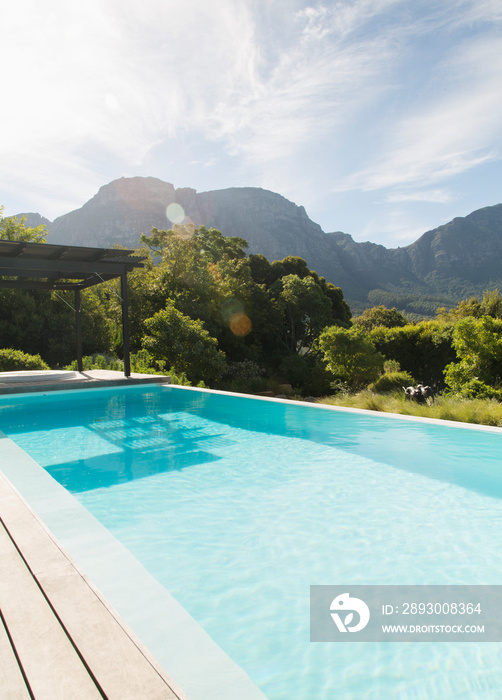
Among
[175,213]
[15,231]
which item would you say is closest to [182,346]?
[15,231]

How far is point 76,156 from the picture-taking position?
55.3 ft

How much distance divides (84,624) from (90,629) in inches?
1.6

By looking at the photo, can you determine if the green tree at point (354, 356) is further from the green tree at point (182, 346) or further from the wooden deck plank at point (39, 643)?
the wooden deck plank at point (39, 643)

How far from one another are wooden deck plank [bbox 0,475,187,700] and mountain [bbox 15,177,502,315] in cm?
4985

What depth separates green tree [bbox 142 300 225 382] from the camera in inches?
518

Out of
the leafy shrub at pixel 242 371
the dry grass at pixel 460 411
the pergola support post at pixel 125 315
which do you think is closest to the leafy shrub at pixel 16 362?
the pergola support post at pixel 125 315

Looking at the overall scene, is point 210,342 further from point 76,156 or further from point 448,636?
point 448,636

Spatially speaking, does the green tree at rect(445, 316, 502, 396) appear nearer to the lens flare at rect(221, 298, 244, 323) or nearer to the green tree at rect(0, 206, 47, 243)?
the lens flare at rect(221, 298, 244, 323)

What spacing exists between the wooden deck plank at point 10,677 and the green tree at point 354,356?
45.6 feet

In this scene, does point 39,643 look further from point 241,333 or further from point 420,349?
point 241,333

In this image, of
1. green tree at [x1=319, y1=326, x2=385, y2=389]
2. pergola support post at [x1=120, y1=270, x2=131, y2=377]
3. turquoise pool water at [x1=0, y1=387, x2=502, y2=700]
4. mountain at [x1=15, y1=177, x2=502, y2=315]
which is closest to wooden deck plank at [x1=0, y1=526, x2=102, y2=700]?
turquoise pool water at [x1=0, y1=387, x2=502, y2=700]

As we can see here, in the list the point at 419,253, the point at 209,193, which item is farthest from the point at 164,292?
the point at 209,193

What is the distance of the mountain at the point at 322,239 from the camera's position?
199ft

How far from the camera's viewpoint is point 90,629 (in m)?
1.61
